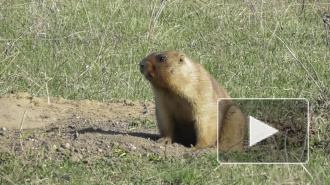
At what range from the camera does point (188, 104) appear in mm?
5375

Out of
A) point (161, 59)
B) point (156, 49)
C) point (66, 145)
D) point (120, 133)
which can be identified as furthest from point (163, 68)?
point (156, 49)

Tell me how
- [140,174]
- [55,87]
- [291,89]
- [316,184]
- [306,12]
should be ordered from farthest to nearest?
[306,12], [55,87], [291,89], [140,174], [316,184]

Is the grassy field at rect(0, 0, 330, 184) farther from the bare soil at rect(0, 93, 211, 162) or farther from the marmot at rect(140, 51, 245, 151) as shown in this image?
the marmot at rect(140, 51, 245, 151)

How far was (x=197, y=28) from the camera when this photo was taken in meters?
9.24

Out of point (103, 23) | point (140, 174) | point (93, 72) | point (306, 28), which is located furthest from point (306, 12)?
point (140, 174)

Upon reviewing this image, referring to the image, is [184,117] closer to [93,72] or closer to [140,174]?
[140,174]

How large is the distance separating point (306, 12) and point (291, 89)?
3.07 m

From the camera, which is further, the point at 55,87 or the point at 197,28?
the point at 197,28

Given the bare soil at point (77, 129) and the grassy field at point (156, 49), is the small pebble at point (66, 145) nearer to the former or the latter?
the bare soil at point (77, 129)

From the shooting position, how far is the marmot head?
5.28 metres

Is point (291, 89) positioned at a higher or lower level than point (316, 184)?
lower
